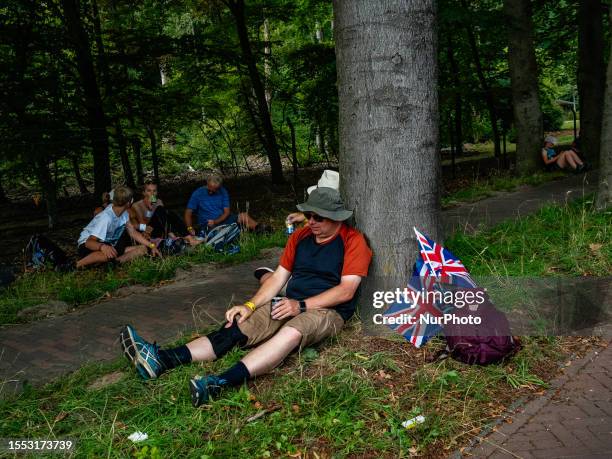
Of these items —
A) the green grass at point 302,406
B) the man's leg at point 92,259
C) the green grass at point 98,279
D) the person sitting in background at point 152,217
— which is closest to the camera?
the green grass at point 302,406

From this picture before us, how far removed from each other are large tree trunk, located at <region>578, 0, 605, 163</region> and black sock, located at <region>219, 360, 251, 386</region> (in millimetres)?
11889

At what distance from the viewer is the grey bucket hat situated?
4.40m

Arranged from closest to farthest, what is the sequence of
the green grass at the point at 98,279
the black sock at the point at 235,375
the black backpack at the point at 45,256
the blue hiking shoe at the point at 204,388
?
1. the blue hiking shoe at the point at 204,388
2. the black sock at the point at 235,375
3. the green grass at the point at 98,279
4. the black backpack at the point at 45,256

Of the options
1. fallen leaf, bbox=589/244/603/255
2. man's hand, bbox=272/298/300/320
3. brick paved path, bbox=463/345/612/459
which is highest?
man's hand, bbox=272/298/300/320

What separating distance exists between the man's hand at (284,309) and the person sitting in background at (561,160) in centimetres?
999

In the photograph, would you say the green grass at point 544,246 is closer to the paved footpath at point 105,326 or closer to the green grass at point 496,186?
the paved footpath at point 105,326

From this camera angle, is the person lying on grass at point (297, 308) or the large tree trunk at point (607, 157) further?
the large tree trunk at point (607, 157)

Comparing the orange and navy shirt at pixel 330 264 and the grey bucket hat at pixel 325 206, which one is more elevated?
the grey bucket hat at pixel 325 206

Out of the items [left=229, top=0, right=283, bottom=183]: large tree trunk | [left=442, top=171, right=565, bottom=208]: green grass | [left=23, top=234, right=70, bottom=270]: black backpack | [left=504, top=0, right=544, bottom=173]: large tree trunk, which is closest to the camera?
[left=23, top=234, right=70, bottom=270]: black backpack

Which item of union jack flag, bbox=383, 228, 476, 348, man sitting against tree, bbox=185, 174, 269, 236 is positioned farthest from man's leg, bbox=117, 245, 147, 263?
union jack flag, bbox=383, 228, 476, 348

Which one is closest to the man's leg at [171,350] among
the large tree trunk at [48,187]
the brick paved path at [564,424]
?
the brick paved path at [564,424]

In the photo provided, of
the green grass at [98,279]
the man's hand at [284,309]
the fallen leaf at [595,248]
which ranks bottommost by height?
the green grass at [98,279]

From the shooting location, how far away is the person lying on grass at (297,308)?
159 inches

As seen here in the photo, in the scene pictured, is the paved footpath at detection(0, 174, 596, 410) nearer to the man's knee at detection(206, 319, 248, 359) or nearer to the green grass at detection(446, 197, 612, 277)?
the man's knee at detection(206, 319, 248, 359)
